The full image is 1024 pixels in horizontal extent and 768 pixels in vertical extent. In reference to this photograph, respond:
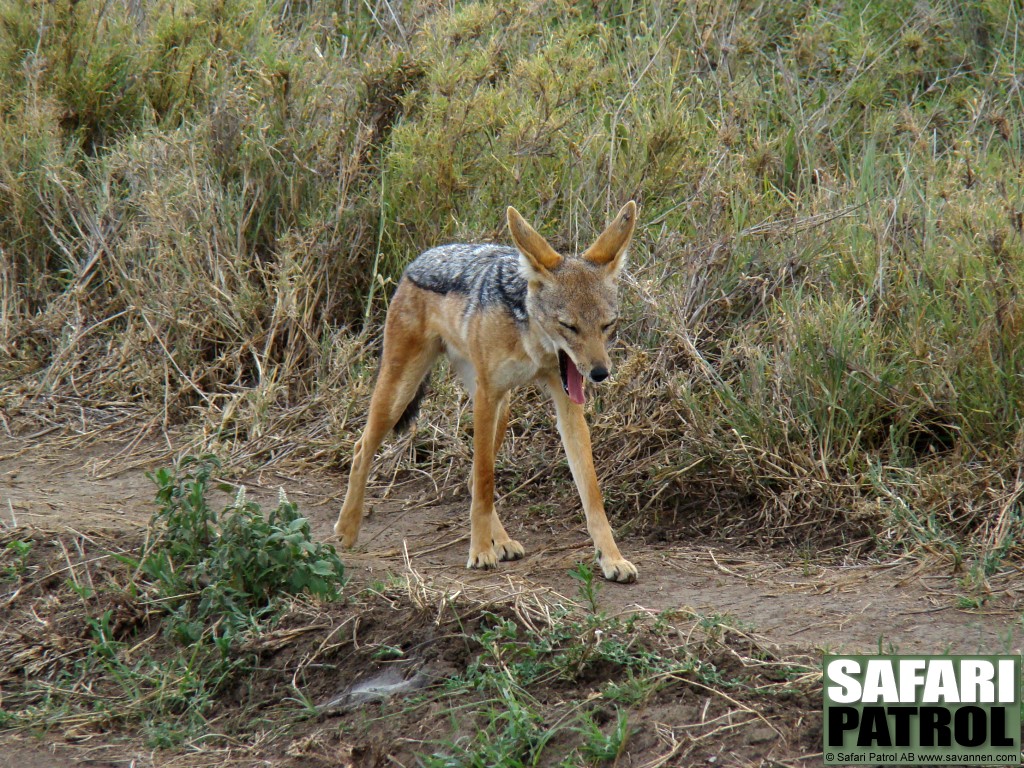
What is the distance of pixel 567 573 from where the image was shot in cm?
503

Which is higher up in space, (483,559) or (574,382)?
(574,382)

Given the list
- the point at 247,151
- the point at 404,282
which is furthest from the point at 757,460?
the point at 247,151

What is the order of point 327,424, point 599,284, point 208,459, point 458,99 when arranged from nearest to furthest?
1. point 208,459
2. point 599,284
3. point 327,424
4. point 458,99

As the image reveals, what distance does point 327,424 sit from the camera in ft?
Answer: 23.1

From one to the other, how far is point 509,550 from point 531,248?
145 centimetres

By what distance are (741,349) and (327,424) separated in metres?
2.47

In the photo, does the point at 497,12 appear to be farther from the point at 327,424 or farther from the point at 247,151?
the point at 327,424

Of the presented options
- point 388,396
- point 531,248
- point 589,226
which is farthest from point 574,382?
point 589,226

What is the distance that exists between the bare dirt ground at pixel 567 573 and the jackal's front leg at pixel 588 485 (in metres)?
0.10

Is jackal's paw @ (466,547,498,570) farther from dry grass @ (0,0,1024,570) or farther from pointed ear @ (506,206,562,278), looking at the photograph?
pointed ear @ (506,206,562,278)

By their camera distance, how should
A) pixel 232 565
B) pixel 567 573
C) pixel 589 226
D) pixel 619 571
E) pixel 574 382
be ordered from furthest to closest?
pixel 589 226 → pixel 574 382 → pixel 619 571 → pixel 567 573 → pixel 232 565

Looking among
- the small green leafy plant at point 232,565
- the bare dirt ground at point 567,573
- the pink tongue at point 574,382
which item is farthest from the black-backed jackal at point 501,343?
the small green leafy plant at point 232,565

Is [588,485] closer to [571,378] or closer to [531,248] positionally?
[571,378]

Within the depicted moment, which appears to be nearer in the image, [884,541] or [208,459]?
[208,459]
